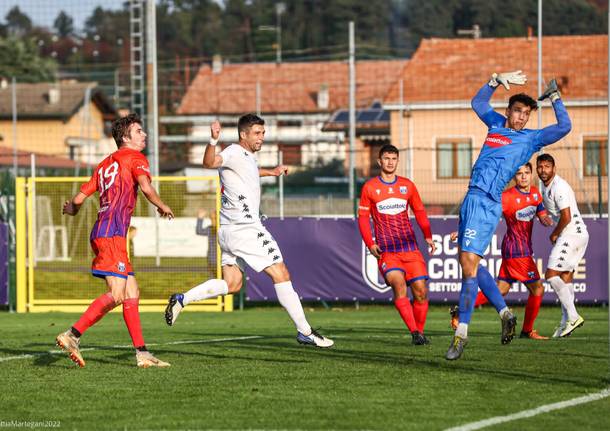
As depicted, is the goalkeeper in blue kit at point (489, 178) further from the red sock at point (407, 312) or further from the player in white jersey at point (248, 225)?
the red sock at point (407, 312)

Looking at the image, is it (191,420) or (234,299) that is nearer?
(191,420)

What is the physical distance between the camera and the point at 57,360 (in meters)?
10.7

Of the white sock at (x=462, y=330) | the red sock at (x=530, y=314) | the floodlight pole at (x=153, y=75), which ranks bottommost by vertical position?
the red sock at (x=530, y=314)

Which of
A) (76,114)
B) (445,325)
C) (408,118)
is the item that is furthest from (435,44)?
(445,325)

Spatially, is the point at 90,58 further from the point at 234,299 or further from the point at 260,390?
the point at 260,390

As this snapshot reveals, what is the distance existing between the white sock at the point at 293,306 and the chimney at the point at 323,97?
2479 inches

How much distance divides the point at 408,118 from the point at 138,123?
102 ft

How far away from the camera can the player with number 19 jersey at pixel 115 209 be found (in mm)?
10055

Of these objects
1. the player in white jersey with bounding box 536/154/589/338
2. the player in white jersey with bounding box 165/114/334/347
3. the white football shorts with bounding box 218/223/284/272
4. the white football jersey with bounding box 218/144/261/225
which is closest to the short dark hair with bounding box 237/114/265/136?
the player in white jersey with bounding box 165/114/334/347

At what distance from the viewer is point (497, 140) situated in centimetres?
1026

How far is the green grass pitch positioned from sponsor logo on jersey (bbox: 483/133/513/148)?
185 centimetres

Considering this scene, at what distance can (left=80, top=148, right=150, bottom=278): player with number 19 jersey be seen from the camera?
10.1 m

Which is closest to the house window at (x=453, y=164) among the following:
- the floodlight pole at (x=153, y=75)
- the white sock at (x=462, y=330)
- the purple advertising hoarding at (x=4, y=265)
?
the floodlight pole at (x=153, y=75)

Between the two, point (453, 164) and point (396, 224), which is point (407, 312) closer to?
point (396, 224)
